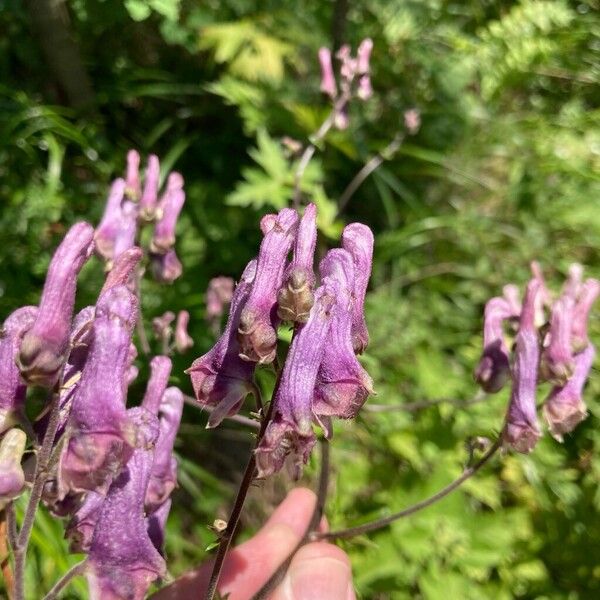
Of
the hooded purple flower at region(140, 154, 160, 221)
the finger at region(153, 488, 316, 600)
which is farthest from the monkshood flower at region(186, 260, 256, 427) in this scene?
the hooded purple flower at region(140, 154, 160, 221)

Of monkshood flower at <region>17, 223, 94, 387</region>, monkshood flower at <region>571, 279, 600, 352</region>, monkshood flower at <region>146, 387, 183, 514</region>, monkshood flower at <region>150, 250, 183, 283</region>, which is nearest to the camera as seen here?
monkshood flower at <region>17, 223, 94, 387</region>

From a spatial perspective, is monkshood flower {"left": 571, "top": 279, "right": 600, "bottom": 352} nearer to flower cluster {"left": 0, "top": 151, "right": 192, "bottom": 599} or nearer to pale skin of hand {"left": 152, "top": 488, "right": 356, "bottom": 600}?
pale skin of hand {"left": 152, "top": 488, "right": 356, "bottom": 600}

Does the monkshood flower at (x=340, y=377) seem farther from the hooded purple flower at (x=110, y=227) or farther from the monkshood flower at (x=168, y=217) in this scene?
the monkshood flower at (x=168, y=217)

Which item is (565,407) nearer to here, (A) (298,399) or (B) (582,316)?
(B) (582,316)

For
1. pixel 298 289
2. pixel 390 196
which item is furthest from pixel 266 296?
pixel 390 196

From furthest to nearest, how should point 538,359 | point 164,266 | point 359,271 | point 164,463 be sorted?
point 164,266 < point 538,359 < point 164,463 < point 359,271
